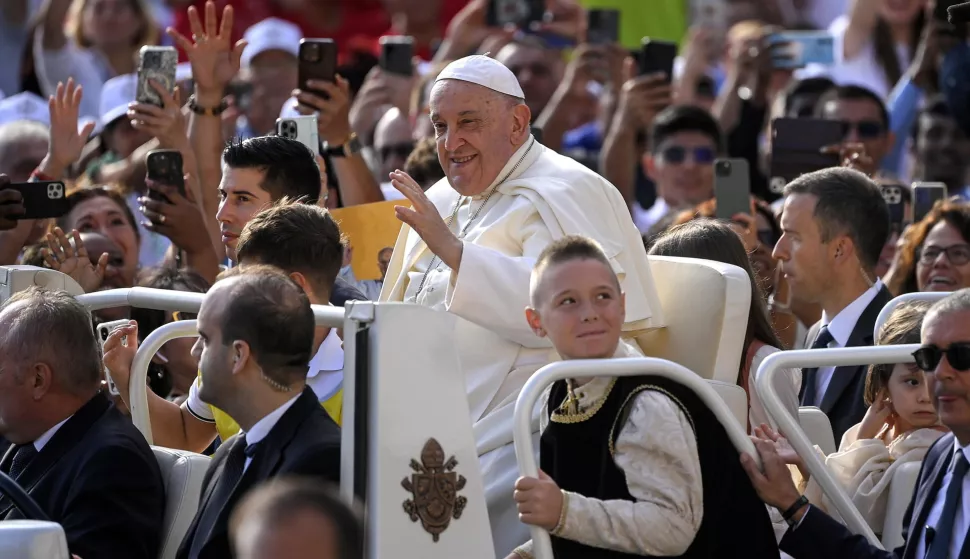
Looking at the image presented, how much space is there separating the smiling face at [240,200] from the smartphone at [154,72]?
5.54 feet

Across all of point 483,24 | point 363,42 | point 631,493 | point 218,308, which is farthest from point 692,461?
point 363,42

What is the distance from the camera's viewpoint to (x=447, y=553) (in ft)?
12.7

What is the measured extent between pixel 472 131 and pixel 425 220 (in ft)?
2.35

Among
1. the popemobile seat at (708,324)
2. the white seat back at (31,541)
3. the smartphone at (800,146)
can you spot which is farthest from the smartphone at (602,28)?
the white seat back at (31,541)

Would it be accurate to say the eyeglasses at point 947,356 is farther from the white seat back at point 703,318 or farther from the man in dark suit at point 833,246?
the man in dark suit at point 833,246

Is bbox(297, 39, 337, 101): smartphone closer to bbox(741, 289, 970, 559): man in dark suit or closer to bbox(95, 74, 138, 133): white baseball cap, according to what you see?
bbox(95, 74, 138, 133): white baseball cap

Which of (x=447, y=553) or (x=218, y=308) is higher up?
(x=218, y=308)

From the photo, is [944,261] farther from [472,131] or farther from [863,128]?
[472,131]

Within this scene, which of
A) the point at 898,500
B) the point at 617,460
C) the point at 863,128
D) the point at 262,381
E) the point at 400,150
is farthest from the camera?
the point at 863,128

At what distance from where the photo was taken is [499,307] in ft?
16.5

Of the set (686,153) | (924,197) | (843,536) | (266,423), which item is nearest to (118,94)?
(686,153)

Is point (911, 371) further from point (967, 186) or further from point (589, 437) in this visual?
point (967, 186)

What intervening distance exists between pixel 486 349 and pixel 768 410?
1152mm

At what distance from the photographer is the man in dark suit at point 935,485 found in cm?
409
